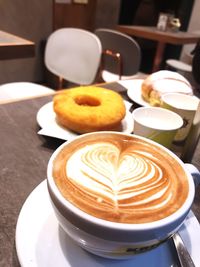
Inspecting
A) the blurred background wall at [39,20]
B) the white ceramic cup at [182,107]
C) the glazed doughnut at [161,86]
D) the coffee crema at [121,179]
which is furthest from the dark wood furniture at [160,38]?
the coffee crema at [121,179]

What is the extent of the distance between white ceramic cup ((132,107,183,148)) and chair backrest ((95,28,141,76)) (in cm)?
118

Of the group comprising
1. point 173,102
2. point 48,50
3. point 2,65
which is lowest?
point 2,65

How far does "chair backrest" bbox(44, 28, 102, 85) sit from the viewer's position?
4.24 feet

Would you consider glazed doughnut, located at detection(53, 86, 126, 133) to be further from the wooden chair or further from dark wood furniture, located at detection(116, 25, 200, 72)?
dark wood furniture, located at detection(116, 25, 200, 72)

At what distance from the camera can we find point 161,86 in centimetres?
65

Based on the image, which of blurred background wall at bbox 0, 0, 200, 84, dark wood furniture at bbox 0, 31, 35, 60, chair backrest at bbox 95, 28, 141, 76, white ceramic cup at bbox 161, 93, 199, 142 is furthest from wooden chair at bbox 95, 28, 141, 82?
white ceramic cup at bbox 161, 93, 199, 142

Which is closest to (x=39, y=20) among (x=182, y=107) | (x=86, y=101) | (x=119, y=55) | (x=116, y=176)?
(x=119, y=55)

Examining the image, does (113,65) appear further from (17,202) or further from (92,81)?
(17,202)

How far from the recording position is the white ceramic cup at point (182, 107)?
50 cm

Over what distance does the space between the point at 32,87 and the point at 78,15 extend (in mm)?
1723

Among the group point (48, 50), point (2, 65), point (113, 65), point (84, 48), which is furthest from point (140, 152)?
point (2, 65)

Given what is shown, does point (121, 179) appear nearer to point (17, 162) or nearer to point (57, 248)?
point (57, 248)

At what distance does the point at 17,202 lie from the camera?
358 mm

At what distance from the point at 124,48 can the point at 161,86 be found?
3.66 ft
